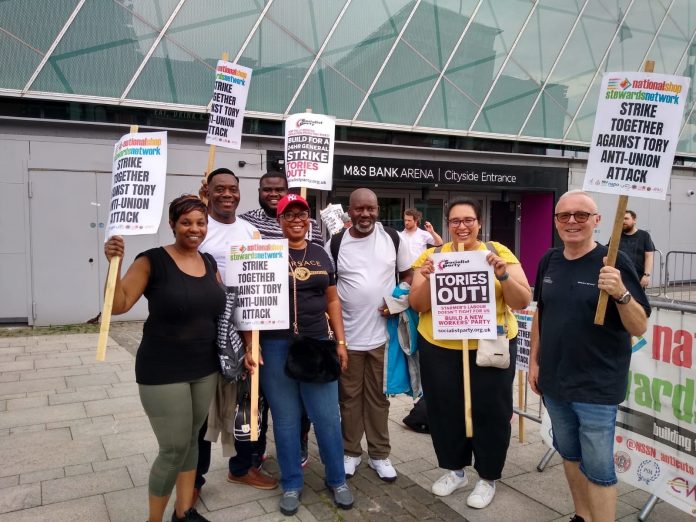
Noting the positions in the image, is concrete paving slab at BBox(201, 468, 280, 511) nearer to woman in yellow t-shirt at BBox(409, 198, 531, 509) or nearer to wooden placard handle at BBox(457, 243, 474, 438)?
woman in yellow t-shirt at BBox(409, 198, 531, 509)

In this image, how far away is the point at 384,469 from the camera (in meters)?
4.10

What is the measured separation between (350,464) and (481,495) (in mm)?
999

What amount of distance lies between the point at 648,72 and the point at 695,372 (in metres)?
1.77

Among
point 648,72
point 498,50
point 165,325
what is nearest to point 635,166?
point 648,72

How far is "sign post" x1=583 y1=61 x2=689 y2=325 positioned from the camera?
9.35ft

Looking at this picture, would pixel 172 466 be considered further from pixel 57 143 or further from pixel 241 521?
pixel 57 143

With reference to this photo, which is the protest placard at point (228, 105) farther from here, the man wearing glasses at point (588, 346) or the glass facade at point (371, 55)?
the glass facade at point (371, 55)

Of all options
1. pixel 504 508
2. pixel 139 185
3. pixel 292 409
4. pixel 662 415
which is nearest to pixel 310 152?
pixel 139 185

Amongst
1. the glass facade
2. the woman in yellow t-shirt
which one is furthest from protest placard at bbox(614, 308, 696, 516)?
the glass facade

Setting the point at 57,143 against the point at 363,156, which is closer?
the point at 57,143

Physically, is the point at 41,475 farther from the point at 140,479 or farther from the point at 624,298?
the point at 624,298

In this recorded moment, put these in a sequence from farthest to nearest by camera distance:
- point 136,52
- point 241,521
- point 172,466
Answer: point 136,52 < point 241,521 < point 172,466

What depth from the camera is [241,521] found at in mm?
3494

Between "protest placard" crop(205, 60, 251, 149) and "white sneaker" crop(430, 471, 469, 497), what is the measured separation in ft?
10.8
